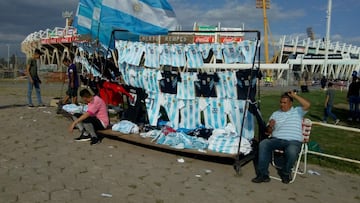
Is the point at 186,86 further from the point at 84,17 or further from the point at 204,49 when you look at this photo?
the point at 84,17

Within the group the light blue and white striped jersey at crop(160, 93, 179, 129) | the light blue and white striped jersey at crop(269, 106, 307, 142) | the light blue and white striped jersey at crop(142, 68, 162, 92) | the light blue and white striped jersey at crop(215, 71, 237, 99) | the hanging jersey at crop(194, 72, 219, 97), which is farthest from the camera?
the light blue and white striped jersey at crop(142, 68, 162, 92)

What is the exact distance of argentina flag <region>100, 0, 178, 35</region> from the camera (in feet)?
25.9

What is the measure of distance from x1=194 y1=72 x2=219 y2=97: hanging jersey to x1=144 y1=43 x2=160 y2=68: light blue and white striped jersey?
1.14 metres

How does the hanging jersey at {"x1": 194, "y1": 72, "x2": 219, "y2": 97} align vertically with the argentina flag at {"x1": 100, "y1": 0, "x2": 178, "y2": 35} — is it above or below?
below

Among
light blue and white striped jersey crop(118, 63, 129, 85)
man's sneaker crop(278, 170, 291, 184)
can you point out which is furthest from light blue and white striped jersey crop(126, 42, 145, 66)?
man's sneaker crop(278, 170, 291, 184)

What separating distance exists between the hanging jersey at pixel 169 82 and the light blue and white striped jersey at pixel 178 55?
0.76 feet

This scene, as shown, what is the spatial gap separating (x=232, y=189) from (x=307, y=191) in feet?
3.66

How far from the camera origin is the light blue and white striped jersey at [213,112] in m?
7.04

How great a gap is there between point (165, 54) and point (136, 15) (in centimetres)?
118

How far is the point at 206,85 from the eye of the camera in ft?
23.4

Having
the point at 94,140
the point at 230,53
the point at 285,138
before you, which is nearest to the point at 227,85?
the point at 230,53

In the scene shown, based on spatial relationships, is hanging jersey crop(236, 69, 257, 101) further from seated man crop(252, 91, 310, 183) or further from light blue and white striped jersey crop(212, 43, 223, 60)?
seated man crop(252, 91, 310, 183)

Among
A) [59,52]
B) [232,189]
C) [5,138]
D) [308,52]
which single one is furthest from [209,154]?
[308,52]

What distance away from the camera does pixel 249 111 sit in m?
6.52
